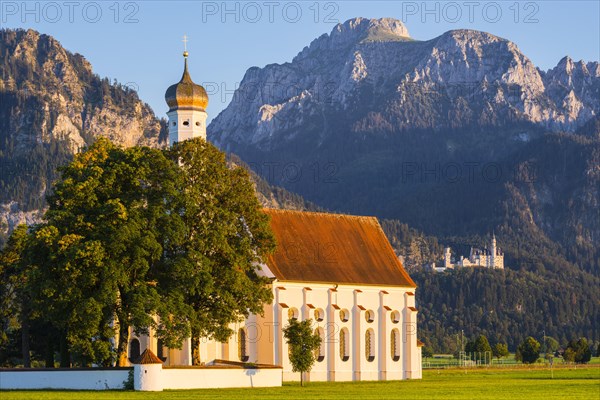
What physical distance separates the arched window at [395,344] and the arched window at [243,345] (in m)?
16.5

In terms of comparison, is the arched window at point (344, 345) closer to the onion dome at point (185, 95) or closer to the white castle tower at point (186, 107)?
the white castle tower at point (186, 107)

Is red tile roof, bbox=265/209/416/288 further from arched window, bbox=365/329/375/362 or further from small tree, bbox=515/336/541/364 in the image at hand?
small tree, bbox=515/336/541/364

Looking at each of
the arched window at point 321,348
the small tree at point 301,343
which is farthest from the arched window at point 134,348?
the arched window at point 321,348

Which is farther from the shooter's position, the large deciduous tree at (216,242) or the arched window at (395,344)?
the arched window at (395,344)

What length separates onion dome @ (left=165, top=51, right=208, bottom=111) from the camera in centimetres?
10062

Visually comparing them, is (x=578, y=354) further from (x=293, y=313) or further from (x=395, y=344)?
(x=293, y=313)

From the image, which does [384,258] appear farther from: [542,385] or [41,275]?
[41,275]

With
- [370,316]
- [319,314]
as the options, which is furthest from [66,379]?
[370,316]

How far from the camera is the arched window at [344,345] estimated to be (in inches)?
4037

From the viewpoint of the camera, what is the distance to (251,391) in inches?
2945

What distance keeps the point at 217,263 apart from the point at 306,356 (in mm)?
9612

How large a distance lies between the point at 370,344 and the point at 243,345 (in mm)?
14115

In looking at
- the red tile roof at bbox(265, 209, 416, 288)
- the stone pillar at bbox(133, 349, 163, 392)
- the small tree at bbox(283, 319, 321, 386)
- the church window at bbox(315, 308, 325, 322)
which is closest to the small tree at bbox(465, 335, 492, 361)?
the red tile roof at bbox(265, 209, 416, 288)

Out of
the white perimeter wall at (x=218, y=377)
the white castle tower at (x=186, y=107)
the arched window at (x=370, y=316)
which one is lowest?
the white perimeter wall at (x=218, y=377)
